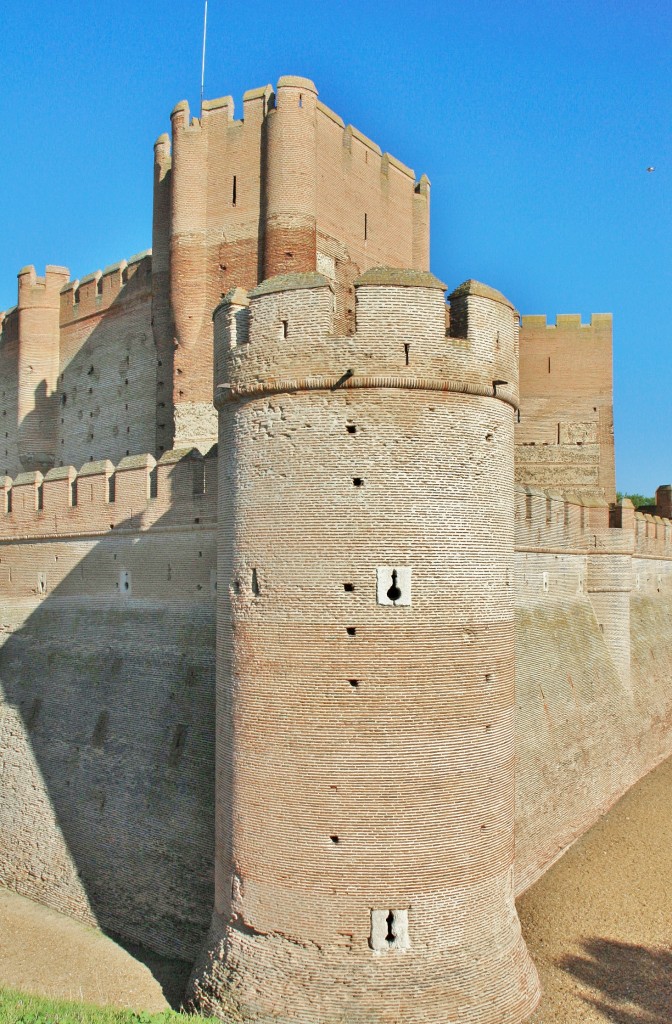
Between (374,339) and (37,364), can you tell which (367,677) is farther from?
(37,364)

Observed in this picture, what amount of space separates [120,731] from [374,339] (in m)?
7.50

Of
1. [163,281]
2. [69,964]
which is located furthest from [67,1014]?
[163,281]

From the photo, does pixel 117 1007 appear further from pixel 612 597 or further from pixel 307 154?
pixel 307 154

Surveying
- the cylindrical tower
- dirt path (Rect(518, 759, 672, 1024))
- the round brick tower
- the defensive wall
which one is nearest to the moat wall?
dirt path (Rect(518, 759, 672, 1024))

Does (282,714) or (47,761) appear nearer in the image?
(282,714)

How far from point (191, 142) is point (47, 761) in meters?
12.0

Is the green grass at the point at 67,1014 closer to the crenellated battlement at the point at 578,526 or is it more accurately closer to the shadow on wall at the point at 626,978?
the shadow on wall at the point at 626,978

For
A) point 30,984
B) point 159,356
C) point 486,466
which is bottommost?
point 30,984

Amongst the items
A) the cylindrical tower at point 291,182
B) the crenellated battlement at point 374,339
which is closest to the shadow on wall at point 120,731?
the crenellated battlement at point 374,339

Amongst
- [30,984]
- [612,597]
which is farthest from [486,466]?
[612,597]

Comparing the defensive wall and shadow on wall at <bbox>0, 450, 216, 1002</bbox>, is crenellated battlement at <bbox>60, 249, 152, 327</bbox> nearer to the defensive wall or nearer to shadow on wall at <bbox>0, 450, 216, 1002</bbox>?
the defensive wall

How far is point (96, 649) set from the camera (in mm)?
13891

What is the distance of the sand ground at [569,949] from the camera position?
9.54 m

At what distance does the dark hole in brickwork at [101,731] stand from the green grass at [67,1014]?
406cm
